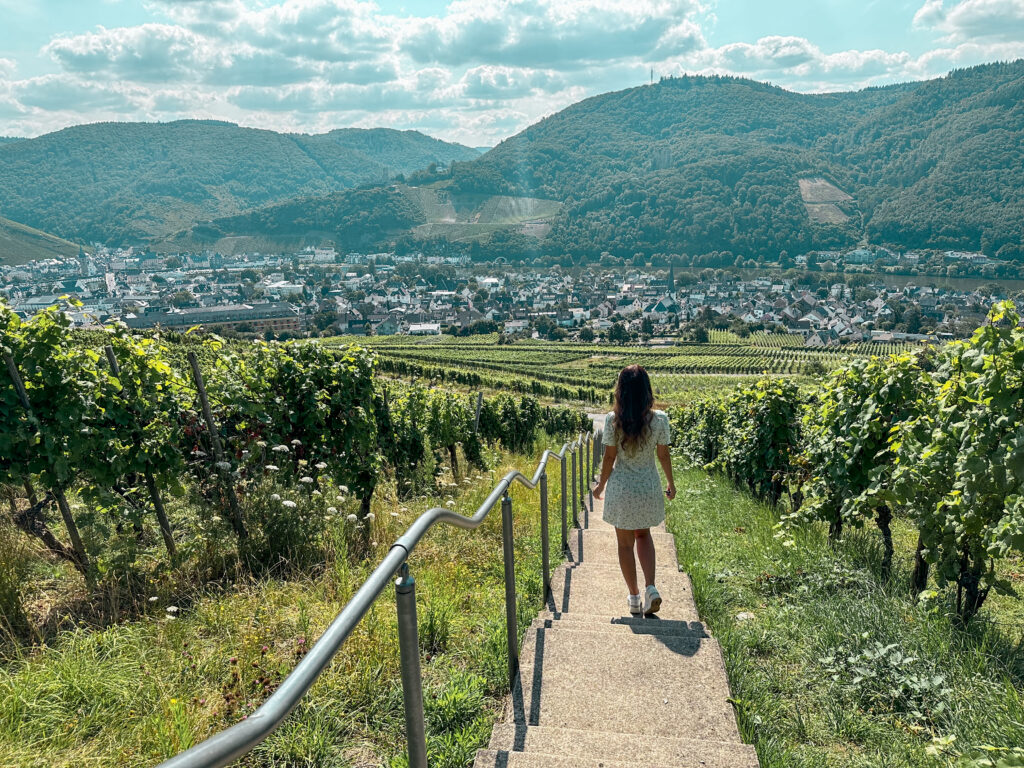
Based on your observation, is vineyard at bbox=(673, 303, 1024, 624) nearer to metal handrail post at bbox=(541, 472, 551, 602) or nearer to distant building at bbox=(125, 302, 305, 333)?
metal handrail post at bbox=(541, 472, 551, 602)

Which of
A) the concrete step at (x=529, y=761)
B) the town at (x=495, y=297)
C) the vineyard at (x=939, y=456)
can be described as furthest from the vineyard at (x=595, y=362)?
the concrete step at (x=529, y=761)

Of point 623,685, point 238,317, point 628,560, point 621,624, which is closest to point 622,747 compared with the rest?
point 623,685

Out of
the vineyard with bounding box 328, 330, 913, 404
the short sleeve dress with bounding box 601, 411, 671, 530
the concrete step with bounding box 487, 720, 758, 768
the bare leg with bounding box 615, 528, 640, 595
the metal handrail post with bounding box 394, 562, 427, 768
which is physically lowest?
the vineyard with bounding box 328, 330, 913, 404

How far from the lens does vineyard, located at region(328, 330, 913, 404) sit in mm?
47781

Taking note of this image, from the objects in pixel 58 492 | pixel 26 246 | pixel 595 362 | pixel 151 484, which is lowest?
pixel 595 362

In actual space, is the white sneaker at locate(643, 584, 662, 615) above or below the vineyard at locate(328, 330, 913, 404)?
above

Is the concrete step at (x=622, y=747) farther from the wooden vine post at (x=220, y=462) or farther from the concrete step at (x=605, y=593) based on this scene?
the wooden vine post at (x=220, y=462)

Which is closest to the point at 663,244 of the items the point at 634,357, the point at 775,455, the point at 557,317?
the point at 557,317

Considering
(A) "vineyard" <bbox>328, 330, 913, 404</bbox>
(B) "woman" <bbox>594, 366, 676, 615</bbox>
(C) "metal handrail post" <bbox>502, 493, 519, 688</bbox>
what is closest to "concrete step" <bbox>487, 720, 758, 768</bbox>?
(C) "metal handrail post" <bbox>502, 493, 519, 688</bbox>

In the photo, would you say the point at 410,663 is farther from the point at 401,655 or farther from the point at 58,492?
the point at 58,492

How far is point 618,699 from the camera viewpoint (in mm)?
2576

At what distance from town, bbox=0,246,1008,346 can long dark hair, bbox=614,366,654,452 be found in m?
76.9

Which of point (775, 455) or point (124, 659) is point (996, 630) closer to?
point (124, 659)

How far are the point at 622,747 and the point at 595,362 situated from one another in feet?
220
